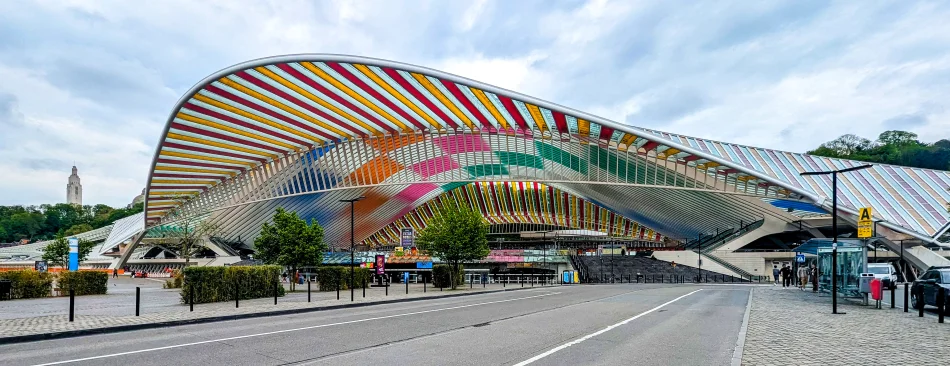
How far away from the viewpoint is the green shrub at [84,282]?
2686 centimetres

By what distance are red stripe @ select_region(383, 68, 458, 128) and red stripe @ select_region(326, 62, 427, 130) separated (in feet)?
7.28

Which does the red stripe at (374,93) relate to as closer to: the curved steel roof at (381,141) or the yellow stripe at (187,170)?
the curved steel roof at (381,141)

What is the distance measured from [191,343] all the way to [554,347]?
264 inches

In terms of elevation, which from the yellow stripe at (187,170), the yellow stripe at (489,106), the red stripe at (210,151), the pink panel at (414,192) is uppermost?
the yellow stripe at (489,106)

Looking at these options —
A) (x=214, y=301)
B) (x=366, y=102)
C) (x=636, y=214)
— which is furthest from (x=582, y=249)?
(x=214, y=301)

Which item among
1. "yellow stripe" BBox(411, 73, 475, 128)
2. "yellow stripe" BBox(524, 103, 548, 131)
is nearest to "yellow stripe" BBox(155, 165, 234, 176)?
"yellow stripe" BBox(411, 73, 475, 128)

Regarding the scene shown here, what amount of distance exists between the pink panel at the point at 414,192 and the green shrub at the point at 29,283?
41118 mm

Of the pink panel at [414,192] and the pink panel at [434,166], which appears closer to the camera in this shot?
the pink panel at [434,166]

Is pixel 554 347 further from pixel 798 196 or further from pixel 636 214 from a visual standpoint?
pixel 636 214

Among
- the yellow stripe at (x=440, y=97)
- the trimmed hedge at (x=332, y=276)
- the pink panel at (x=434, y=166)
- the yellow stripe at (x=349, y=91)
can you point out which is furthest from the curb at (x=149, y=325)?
the pink panel at (x=434, y=166)

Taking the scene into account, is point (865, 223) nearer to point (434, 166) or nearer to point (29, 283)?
point (29, 283)

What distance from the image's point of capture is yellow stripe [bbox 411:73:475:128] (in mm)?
37875

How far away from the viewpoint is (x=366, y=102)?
43062 mm

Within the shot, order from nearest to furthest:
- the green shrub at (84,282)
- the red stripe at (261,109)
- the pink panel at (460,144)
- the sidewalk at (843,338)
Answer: the sidewalk at (843,338), the green shrub at (84,282), the red stripe at (261,109), the pink panel at (460,144)
